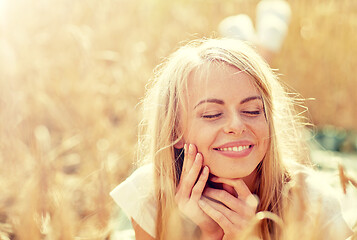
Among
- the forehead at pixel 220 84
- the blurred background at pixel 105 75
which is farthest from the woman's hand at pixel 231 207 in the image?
the blurred background at pixel 105 75

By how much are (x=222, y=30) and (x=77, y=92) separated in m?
1.06

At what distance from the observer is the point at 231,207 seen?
47.0 inches

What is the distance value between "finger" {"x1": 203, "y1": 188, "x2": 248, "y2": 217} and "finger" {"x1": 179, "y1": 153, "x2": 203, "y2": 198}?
0.19 feet

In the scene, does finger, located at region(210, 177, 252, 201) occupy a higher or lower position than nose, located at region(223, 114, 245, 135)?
lower

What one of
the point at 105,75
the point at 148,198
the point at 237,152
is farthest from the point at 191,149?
the point at 105,75

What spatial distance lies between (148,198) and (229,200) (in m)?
0.31

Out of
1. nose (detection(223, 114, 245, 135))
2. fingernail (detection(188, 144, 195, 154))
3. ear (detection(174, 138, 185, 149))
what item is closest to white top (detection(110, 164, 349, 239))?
ear (detection(174, 138, 185, 149))

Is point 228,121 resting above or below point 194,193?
above

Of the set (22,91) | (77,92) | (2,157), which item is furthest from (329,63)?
(2,157)

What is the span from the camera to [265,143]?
3.93ft

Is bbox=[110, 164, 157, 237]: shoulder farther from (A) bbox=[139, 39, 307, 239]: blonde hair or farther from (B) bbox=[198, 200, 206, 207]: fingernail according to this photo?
(B) bbox=[198, 200, 206, 207]: fingernail

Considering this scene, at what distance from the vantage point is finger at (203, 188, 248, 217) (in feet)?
3.88

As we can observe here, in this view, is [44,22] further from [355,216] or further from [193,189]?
[355,216]

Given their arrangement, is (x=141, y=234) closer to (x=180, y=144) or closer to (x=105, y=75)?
(x=180, y=144)
